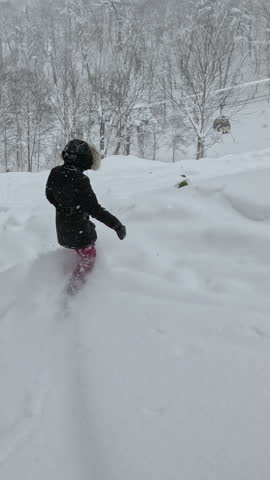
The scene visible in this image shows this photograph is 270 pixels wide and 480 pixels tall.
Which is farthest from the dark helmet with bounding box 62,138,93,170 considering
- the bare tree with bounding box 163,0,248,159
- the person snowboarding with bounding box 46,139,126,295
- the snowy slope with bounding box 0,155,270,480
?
the bare tree with bounding box 163,0,248,159

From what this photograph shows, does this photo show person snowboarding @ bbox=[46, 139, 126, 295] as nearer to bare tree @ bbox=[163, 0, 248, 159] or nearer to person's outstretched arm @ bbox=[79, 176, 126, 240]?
person's outstretched arm @ bbox=[79, 176, 126, 240]

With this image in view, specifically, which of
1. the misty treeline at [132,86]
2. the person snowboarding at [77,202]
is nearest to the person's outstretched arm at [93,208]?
the person snowboarding at [77,202]

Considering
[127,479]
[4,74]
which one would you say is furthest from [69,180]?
[4,74]

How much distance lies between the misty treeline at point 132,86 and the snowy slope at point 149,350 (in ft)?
53.5

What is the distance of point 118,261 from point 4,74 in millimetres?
26155

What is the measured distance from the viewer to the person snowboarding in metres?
2.56

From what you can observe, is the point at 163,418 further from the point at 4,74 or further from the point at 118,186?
the point at 4,74

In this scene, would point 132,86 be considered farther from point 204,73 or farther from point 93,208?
point 93,208

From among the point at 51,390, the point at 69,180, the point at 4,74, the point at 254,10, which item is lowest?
the point at 51,390

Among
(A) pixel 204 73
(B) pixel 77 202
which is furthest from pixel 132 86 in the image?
(B) pixel 77 202

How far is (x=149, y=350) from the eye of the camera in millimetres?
1833

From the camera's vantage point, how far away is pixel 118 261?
9.75 ft

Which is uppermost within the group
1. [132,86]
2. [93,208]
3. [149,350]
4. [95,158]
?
[132,86]

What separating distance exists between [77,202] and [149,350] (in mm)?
1368
